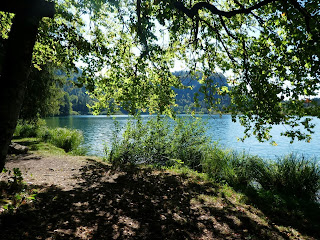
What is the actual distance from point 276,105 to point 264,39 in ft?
6.86

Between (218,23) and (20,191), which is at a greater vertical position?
(218,23)

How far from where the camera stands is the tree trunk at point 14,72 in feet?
9.87

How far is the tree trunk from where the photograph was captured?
9.87 feet

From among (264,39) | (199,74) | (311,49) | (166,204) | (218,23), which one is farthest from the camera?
(199,74)

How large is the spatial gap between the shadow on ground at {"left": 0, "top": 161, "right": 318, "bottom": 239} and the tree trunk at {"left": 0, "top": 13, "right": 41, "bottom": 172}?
63.5 inches

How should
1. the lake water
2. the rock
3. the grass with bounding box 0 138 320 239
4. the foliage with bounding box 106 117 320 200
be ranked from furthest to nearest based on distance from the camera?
the lake water, the rock, the foliage with bounding box 106 117 320 200, the grass with bounding box 0 138 320 239

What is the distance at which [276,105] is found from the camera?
6406 mm

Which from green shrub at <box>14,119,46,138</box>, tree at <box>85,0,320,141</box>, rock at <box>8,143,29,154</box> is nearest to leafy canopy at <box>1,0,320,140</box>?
tree at <box>85,0,320,141</box>

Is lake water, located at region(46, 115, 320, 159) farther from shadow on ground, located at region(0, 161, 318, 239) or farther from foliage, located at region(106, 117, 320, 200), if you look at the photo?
shadow on ground, located at region(0, 161, 318, 239)

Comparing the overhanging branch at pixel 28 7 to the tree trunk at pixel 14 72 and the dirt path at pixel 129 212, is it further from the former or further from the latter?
the dirt path at pixel 129 212

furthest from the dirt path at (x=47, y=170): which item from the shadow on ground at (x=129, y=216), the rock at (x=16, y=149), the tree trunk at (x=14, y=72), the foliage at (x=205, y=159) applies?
the tree trunk at (x=14, y=72)

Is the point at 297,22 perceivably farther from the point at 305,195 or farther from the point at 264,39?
the point at 305,195

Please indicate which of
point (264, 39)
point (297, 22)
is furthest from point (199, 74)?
point (297, 22)

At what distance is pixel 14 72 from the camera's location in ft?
10.0
